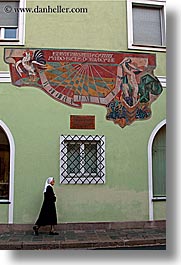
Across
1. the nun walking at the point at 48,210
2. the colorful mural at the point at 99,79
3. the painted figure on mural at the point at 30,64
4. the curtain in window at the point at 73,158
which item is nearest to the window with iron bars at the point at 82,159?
the curtain in window at the point at 73,158

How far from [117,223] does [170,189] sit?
975 mm

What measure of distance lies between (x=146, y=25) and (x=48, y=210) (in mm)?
2515

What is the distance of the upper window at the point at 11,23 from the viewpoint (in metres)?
3.72

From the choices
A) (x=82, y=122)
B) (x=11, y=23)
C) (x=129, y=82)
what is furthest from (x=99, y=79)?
(x=11, y=23)

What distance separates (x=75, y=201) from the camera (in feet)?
12.5

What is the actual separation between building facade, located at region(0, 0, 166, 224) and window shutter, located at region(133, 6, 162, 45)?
0.05ft

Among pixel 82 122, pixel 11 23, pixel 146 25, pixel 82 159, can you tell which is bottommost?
pixel 82 159

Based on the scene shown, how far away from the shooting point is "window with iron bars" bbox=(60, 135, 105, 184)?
391cm

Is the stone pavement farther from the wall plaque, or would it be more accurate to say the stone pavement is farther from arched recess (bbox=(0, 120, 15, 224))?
the wall plaque

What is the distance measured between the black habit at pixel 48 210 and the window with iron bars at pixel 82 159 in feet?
0.75

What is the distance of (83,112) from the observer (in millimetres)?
4008

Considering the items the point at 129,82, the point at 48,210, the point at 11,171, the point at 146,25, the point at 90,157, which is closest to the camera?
the point at 48,210

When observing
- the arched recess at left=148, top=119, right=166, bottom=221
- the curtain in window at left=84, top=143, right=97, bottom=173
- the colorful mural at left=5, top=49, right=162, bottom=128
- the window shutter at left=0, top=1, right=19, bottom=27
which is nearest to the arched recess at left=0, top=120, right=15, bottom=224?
the colorful mural at left=5, top=49, right=162, bottom=128

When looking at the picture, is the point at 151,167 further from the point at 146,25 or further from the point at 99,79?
the point at 146,25
